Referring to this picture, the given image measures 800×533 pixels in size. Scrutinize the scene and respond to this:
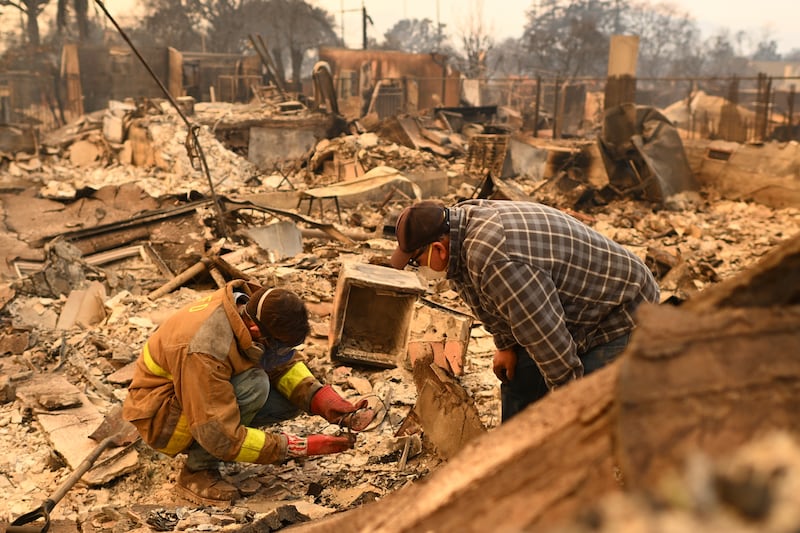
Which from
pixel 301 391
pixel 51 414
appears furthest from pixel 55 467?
pixel 301 391

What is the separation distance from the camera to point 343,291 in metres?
5.20

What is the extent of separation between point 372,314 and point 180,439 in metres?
2.45

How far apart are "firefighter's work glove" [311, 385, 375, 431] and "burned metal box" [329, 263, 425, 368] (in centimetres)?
135

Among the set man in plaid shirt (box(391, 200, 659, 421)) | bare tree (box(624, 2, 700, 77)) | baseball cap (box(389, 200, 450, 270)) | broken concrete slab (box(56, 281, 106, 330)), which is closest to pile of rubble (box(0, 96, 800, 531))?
broken concrete slab (box(56, 281, 106, 330))

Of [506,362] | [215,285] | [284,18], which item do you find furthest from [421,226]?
[284,18]

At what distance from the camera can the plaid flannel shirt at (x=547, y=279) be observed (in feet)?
9.26

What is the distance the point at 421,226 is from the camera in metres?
2.94

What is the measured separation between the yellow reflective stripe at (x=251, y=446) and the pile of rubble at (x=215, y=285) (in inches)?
10.3

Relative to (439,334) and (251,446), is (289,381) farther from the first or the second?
(439,334)

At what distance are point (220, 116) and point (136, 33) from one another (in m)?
26.7

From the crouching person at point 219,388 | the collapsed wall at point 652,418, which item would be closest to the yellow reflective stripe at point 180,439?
the crouching person at point 219,388

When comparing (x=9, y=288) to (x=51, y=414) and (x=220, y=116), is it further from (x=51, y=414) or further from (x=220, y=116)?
(x=220, y=116)

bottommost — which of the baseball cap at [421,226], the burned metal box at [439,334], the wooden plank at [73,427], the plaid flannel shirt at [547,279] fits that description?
the wooden plank at [73,427]

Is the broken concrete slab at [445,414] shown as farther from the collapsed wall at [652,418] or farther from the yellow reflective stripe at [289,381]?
the collapsed wall at [652,418]
